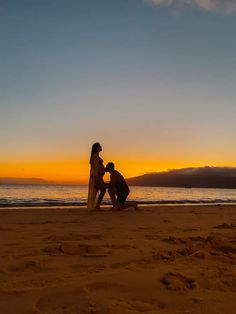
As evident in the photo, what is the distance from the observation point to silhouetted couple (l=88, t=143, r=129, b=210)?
11219mm

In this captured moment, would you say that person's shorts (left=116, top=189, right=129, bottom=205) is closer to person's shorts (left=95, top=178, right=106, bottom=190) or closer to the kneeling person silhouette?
the kneeling person silhouette

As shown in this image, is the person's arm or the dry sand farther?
the person's arm

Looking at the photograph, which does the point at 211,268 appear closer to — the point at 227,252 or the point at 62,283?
the point at 227,252

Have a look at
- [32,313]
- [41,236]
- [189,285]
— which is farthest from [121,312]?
[41,236]

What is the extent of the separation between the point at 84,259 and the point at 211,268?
1.21 metres

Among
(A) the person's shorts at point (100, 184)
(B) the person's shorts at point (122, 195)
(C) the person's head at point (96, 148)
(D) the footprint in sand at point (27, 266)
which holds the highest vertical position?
(C) the person's head at point (96, 148)

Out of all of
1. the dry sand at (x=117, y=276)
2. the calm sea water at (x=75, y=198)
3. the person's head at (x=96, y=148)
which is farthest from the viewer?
the calm sea water at (x=75, y=198)

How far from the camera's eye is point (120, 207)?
36.6 ft

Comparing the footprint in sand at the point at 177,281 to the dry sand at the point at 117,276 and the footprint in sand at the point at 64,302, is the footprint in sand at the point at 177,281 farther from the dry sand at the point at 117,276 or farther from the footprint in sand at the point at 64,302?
the footprint in sand at the point at 64,302

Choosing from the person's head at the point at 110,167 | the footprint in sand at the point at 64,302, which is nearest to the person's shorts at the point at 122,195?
the person's head at the point at 110,167

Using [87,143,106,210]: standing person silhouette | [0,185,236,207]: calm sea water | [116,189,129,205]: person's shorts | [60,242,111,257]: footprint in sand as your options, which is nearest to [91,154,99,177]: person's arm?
[87,143,106,210]: standing person silhouette

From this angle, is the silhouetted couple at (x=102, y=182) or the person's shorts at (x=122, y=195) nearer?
the silhouetted couple at (x=102, y=182)

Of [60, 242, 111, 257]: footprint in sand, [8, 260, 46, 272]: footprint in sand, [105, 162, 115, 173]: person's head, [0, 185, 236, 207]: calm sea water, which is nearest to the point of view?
[8, 260, 46, 272]: footprint in sand

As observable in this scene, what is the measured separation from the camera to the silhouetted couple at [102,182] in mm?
11219
